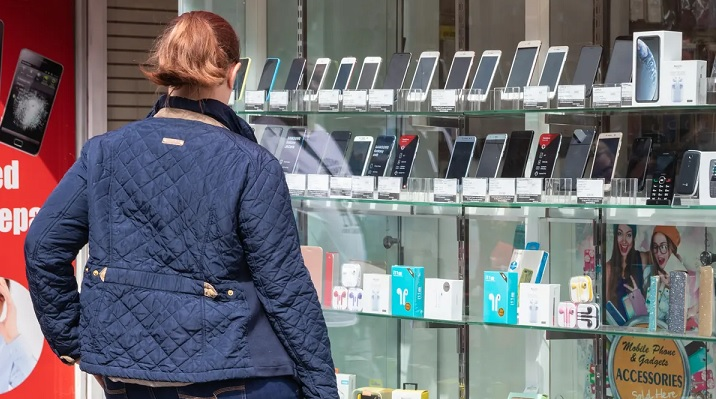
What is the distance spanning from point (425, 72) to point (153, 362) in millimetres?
2302

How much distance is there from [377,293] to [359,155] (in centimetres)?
57

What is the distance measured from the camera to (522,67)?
4039 millimetres

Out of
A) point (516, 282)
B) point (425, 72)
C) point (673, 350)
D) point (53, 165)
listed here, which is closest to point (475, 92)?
point (425, 72)

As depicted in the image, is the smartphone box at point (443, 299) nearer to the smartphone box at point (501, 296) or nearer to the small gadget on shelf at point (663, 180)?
the smartphone box at point (501, 296)

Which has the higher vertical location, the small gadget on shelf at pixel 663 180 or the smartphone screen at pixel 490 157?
the smartphone screen at pixel 490 157

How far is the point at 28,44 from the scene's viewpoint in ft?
18.6

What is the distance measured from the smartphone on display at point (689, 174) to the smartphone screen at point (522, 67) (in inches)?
26.2

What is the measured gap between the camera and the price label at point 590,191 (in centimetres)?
375

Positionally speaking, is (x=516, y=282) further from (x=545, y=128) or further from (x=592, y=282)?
(x=545, y=128)

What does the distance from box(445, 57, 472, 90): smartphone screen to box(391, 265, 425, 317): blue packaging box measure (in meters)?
0.74

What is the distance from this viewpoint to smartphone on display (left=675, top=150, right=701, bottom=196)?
11.9 feet

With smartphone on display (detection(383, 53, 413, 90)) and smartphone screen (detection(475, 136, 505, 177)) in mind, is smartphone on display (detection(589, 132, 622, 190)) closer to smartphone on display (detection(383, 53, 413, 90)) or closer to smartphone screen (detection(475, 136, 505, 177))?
smartphone screen (detection(475, 136, 505, 177))

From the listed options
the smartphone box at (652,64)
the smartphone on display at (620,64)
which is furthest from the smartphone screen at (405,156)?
the smartphone box at (652,64)

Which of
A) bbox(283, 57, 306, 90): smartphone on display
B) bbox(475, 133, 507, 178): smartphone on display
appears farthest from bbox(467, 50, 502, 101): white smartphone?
bbox(283, 57, 306, 90): smartphone on display
